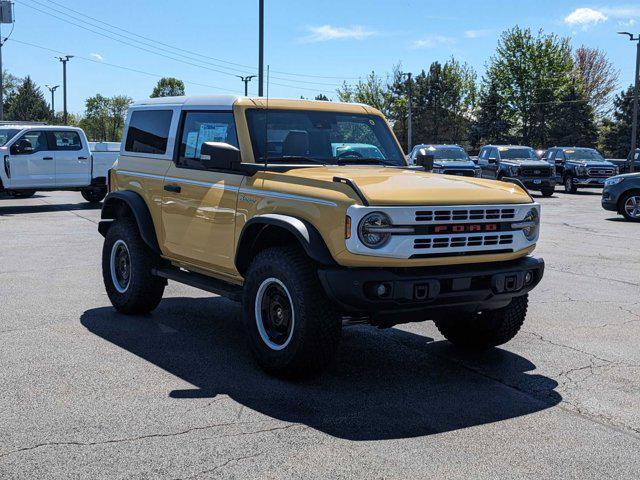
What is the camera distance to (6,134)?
2305cm

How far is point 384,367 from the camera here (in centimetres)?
588

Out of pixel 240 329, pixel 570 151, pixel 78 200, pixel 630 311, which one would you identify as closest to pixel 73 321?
pixel 240 329

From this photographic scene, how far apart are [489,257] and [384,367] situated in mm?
1134

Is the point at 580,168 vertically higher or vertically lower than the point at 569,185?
higher

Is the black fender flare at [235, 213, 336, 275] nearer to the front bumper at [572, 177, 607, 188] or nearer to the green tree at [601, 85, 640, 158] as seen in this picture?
the front bumper at [572, 177, 607, 188]

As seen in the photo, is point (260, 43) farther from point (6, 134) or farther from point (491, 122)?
point (491, 122)

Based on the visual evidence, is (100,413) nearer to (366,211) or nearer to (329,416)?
(329,416)

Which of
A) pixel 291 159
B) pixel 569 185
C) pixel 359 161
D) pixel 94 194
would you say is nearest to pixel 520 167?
pixel 569 185

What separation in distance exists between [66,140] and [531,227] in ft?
57.9

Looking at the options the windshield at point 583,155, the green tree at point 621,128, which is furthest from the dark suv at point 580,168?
the green tree at point 621,128

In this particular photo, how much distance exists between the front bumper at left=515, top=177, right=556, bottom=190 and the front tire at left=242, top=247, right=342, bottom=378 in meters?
24.0

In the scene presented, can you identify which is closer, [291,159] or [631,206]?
[291,159]

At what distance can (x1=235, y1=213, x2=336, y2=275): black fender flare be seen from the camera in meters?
5.13

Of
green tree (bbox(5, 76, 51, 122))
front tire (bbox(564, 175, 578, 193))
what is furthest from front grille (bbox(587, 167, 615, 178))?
green tree (bbox(5, 76, 51, 122))
